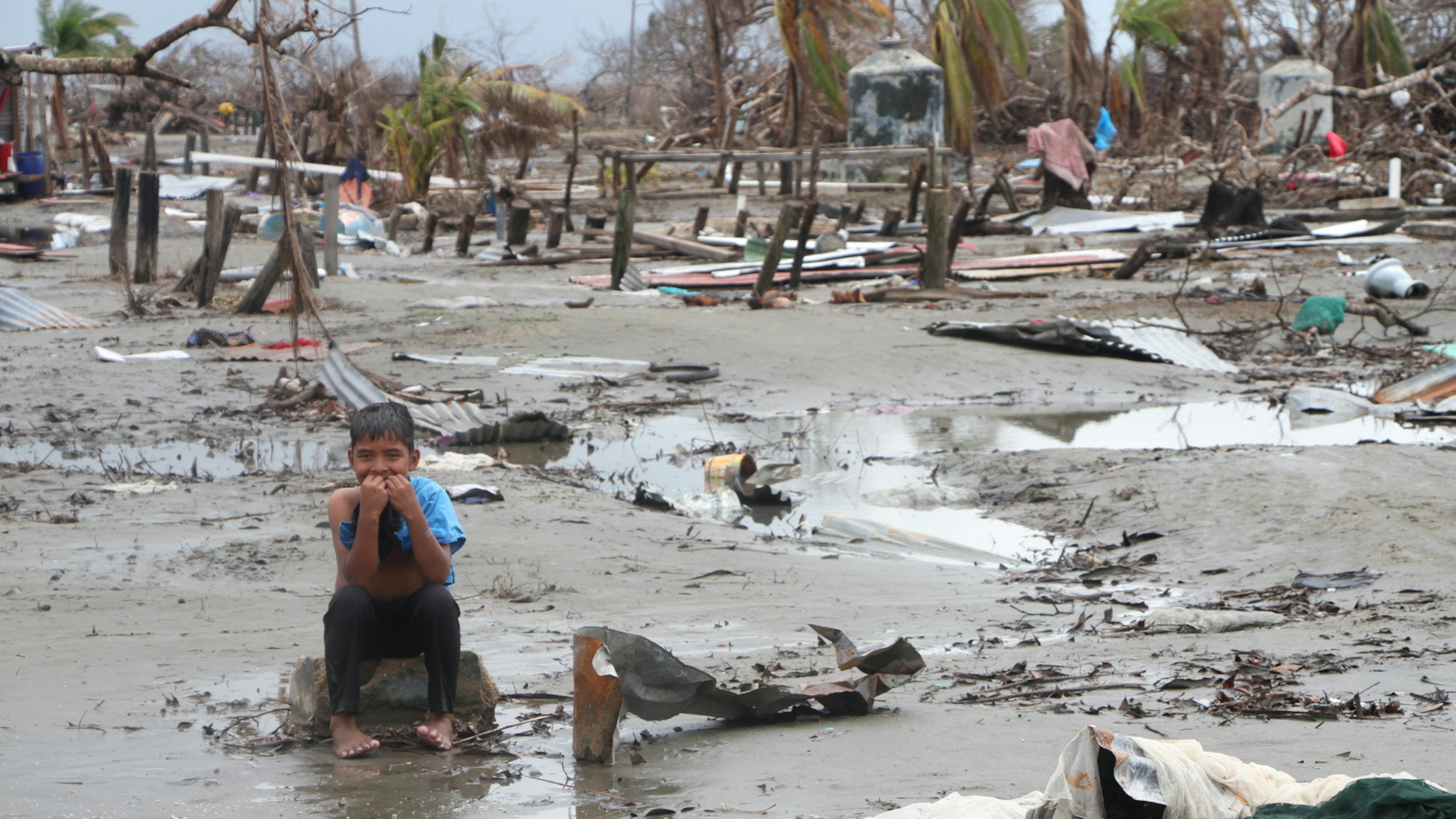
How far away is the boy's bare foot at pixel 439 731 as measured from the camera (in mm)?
3305

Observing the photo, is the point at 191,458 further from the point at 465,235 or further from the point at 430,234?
the point at 430,234

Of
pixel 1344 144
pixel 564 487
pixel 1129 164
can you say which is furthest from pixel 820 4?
pixel 564 487

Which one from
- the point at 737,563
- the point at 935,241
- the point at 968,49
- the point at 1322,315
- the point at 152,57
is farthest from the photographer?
the point at 968,49

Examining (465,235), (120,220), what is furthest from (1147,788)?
(465,235)

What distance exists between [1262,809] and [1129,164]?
25623mm

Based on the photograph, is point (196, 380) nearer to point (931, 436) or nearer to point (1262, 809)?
point (931, 436)

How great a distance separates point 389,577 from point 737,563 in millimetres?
2719

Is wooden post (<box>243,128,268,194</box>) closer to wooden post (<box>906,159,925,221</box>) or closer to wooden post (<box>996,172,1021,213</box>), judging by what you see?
wooden post (<box>906,159,925,221</box>)

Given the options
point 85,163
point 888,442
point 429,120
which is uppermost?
point 429,120

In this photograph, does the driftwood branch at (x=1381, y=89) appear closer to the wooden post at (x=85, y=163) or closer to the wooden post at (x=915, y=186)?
the wooden post at (x=915, y=186)

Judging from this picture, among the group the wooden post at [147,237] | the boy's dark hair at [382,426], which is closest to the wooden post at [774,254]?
the wooden post at [147,237]

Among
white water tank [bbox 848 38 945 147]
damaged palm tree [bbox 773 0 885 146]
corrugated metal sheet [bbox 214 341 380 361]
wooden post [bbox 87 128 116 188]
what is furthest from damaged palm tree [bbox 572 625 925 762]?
wooden post [bbox 87 128 116 188]

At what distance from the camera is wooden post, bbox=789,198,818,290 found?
15.3 m

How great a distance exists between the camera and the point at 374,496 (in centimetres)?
317
